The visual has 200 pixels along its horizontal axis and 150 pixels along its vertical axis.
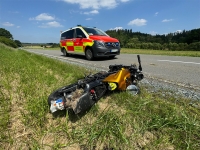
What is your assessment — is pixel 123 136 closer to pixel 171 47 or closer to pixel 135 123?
pixel 135 123

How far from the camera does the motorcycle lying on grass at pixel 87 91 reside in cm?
164

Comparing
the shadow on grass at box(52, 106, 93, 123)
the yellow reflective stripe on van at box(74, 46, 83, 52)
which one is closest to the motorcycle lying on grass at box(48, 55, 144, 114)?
the shadow on grass at box(52, 106, 93, 123)

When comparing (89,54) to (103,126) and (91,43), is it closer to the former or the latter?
(91,43)

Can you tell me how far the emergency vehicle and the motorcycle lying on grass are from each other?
4760 mm

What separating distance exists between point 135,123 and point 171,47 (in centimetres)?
3794

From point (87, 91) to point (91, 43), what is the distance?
5.91m

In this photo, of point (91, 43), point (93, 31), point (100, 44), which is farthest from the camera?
point (93, 31)

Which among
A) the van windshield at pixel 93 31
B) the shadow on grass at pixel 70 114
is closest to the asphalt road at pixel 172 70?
the van windshield at pixel 93 31

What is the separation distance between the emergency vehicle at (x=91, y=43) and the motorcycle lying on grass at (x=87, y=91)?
4.76 m

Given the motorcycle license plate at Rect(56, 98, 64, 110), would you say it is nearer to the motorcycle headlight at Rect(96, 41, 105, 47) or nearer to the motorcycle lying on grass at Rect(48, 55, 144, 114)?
the motorcycle lying on grass at Rect(48, 55, 144, 114)

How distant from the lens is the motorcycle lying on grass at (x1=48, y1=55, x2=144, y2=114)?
1640 millimetres

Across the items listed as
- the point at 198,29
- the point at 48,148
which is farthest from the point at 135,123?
the point at 198,29

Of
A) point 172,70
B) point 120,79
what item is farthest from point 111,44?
point 120,79

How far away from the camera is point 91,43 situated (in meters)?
7.36
